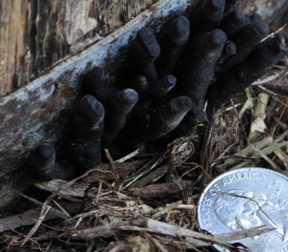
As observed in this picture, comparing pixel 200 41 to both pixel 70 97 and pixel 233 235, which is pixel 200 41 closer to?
pixel 70 97

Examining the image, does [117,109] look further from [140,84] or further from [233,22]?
[233,22]

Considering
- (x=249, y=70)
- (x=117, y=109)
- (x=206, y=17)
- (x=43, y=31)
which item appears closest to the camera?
(x=43, y=31)

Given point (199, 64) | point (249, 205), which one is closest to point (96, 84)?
point (199, 64)

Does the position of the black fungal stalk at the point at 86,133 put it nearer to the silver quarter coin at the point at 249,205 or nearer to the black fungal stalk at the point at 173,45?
the black fungal stalk at the point at 173,45

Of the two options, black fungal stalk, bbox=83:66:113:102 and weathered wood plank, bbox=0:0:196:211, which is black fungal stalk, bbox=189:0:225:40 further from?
black fungal stalk, bbox=83:66:113:102

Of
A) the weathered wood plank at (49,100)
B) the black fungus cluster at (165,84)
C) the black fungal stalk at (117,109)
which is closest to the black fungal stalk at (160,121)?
the black fungus cluster at (165,84)

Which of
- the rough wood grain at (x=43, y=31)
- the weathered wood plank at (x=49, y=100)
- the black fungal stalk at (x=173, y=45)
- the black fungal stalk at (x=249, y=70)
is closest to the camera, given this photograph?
the rough wood grain at (x=43, y=31)
